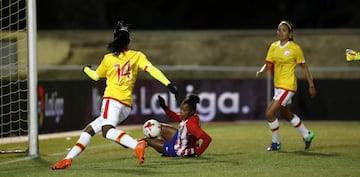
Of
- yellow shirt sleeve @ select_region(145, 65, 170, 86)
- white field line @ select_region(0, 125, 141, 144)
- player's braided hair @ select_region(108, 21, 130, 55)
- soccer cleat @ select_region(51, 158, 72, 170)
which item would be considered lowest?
white field line @ select_region(0, 125, 141, 144)

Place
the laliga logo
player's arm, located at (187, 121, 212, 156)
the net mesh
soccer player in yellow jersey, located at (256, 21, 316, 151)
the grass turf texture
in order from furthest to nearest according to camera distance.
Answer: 1. the laliga logo
2. the net mesh
3. soccer player in yellow jersey, located at (256, 21, 316, 151)
4. player's arm, located at (187, 121, 212, 156)
5. the grass turf texture

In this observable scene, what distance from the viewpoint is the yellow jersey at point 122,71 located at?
11289 mm

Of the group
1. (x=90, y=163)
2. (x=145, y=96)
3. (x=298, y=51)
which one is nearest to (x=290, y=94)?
(x=298, y=51)

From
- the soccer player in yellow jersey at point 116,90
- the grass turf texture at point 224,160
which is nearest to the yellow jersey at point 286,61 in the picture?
the grass turf texture at point 224,160

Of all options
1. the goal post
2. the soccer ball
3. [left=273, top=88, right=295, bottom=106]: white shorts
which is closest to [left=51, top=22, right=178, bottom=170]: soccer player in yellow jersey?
the soccer ball

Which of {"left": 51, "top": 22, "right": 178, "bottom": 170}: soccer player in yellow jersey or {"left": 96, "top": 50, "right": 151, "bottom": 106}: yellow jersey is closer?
{"left": 51, "top": 22, "right": 178, "bottom": 170}: soccer player in yellow jersey

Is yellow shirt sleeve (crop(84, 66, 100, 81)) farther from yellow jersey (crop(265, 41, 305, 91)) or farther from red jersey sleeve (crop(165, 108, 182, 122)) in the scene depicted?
yellow jersey (crop(265, 41, 305, 91))

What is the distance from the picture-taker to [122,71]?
1136 centimetres

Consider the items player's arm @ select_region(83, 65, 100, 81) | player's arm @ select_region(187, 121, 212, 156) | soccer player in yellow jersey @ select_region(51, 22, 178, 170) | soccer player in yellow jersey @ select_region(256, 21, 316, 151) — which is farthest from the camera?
soccer player in yellow jersey @ select_region(256, 21, 316, 151)

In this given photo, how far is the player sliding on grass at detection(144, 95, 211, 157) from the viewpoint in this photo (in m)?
12.2

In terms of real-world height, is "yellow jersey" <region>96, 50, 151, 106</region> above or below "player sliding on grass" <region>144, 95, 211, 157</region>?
above

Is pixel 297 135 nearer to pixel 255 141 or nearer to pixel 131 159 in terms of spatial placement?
pixel 255 141

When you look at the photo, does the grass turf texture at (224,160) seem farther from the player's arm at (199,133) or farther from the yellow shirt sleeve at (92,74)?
the yellow shirt sleeve at (92,74)

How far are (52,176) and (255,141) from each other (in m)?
5.95
